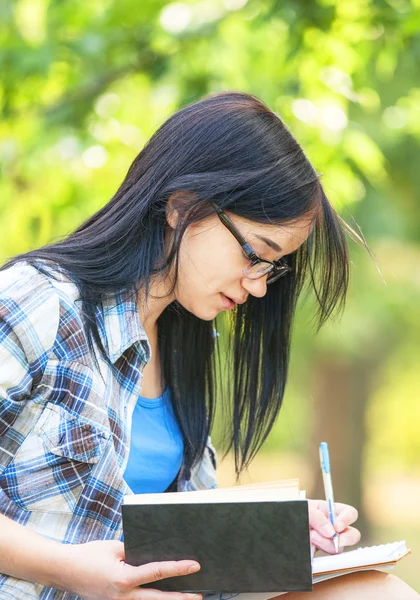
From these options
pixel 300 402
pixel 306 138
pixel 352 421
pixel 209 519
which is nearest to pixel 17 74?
pixel 306 138

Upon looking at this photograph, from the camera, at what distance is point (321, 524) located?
2.14 m

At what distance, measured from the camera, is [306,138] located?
427cm

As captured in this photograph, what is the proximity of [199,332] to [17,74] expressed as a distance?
211 centimetres

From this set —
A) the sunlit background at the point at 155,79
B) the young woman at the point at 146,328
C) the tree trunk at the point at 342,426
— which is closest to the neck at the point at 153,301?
the young woman at the point at 146,328

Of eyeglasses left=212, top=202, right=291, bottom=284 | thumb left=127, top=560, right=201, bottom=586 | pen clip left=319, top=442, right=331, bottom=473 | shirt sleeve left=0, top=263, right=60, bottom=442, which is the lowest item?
thumb left=127, top=560, right=201, bottom=586

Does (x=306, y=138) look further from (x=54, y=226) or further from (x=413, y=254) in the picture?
(x=413, y=254)

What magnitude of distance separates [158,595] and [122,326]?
58 centimetres

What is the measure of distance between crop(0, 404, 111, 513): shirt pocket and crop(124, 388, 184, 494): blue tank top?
0.74 ft

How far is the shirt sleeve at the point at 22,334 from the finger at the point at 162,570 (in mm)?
377

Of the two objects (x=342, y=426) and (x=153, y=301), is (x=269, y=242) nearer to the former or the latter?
(x=153, y=301)

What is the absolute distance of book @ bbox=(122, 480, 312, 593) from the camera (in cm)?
161

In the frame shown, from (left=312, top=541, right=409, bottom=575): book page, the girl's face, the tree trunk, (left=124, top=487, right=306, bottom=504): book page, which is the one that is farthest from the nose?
the tree trunk

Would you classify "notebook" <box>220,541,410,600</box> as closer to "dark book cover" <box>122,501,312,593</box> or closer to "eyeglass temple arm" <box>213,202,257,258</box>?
"dark book cover" <box>122,501,312,593</box>

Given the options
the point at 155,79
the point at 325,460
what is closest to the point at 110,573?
the point at 325,460
